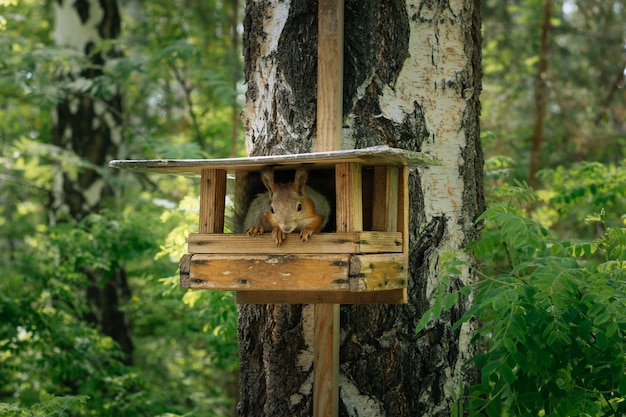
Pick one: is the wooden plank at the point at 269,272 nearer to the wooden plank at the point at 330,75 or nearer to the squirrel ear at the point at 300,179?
the squirrel ear at the point at 300,179

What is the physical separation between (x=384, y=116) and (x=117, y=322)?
15.9ft

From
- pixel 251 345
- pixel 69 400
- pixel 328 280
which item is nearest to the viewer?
pixel 328 280

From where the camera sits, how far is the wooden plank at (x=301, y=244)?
2.34 meters

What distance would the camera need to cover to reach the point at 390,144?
2756mm

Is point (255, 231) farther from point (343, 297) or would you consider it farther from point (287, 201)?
point (343, 297)

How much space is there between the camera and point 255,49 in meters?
2.96

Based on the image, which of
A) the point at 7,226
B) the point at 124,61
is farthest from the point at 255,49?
the point at 7,226

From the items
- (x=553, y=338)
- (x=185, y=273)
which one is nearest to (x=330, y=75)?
(x=185, y=273)

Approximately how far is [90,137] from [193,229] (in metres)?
3.30

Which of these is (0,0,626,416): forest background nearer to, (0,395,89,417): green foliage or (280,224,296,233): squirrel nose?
(0,395,89,417): green foliage

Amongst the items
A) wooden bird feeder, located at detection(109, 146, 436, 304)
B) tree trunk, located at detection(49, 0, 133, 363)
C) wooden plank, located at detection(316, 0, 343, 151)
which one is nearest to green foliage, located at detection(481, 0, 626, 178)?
tree trunk, located at detection(49, 0, 133, 363)

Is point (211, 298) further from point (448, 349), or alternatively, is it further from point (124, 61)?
point (124, 61)

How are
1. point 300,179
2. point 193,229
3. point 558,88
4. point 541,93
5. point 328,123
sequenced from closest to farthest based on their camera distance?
point 300,179 < point 328,123 < point 193,229 < point 541,93 < point 558,88

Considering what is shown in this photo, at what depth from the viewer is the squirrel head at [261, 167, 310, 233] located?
243cm
